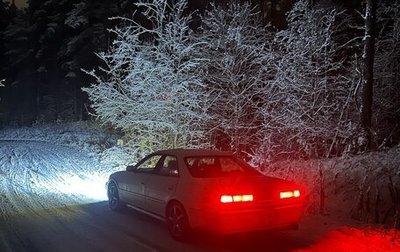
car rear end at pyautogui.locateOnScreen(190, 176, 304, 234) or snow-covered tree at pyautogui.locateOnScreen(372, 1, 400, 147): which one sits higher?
snow-covered tree at pyautogui.locateOnScreen(372, 1, 400, 147)

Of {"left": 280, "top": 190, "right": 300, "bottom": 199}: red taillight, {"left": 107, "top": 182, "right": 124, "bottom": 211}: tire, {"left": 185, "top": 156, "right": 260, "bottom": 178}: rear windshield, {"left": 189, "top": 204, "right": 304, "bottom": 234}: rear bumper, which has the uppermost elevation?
{"left": 185, "top": 156, "right": 260, "bottom": 178}: rear windshield

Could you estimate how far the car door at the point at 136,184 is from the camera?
8.42 m

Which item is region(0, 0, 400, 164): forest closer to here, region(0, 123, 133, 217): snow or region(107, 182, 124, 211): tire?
region(0, 123, 133, 217): snow

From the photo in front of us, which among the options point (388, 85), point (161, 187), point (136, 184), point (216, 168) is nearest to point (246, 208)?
point (216, 168)

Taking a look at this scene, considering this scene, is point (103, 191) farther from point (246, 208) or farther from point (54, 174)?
point (246, 208)

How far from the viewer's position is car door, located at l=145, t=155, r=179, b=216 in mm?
7570

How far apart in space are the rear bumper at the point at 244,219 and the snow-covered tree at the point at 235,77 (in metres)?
8.52

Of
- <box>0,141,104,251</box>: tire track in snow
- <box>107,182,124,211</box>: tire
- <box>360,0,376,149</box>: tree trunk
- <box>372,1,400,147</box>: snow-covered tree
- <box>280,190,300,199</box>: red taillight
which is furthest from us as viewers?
<box>372,1,400,147</box>: snow-covered tree

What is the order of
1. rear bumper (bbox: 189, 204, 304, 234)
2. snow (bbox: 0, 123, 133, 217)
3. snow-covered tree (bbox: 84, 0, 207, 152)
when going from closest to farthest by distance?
rear bumper (bbox: 189, 204, 304, 234), snow (bbox: 0, 123, 133, 217), snow-covered tree (bbox: 84, 0, 207, 152)

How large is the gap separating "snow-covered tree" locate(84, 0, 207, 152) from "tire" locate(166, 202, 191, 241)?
24.1 ft

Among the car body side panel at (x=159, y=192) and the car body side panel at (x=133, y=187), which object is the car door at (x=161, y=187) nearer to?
the car body side panel at (x=159, y=192)

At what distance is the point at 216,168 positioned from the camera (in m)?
8.04

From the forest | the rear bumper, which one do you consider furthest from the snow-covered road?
the forest

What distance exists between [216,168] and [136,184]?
171cm
